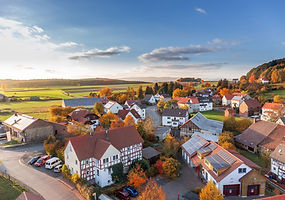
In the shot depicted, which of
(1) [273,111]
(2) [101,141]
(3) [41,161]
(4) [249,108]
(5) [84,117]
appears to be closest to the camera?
(2) [101,141]

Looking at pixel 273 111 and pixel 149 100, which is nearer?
pixel 273 111

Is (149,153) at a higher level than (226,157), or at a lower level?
lower

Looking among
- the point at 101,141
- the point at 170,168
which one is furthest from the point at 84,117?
the point at 170,168

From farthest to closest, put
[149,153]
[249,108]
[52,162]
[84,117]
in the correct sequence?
[249,108]
[84,117]
[149,153]
[52,162]

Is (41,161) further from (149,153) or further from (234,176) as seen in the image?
(234,176)

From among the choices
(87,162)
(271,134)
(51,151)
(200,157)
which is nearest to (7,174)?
(51,151)

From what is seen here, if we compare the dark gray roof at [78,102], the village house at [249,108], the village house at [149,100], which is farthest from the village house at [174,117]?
the village house at [149,100]

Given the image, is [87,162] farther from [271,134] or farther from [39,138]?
[271,134]
